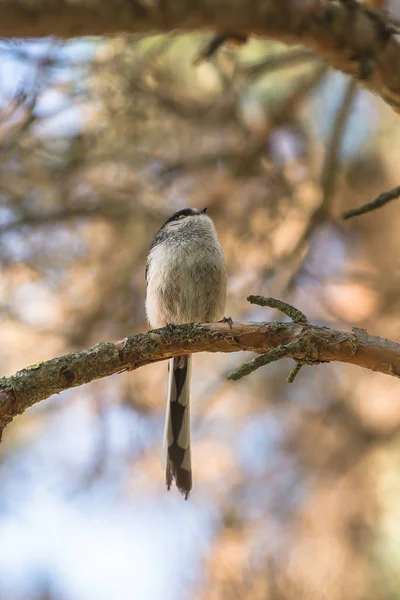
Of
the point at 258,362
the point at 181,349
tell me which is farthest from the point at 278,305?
the point at 181,349

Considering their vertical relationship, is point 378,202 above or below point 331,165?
below

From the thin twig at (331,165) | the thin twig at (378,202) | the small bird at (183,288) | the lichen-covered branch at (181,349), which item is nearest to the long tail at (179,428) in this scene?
the small bird at (183,288)

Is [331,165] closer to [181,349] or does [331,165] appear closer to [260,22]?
[260,22]

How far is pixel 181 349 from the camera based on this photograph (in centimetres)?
266

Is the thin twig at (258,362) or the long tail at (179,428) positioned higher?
Result: the long tail at (179,428)

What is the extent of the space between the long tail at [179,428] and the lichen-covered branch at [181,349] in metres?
1.17

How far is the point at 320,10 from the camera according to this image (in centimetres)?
292

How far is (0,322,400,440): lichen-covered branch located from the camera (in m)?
2.37

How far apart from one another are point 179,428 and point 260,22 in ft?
7.18

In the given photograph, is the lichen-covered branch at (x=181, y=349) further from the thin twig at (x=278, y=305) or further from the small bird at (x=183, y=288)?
the small bird at (x=183, y=288)


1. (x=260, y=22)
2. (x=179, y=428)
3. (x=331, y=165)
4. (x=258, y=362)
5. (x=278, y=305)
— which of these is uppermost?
(x=331, y=165)

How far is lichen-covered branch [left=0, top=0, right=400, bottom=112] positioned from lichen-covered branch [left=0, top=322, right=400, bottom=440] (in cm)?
122

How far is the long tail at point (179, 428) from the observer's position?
358 centimetres

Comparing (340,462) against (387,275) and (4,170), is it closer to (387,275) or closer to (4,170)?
(387,275)
